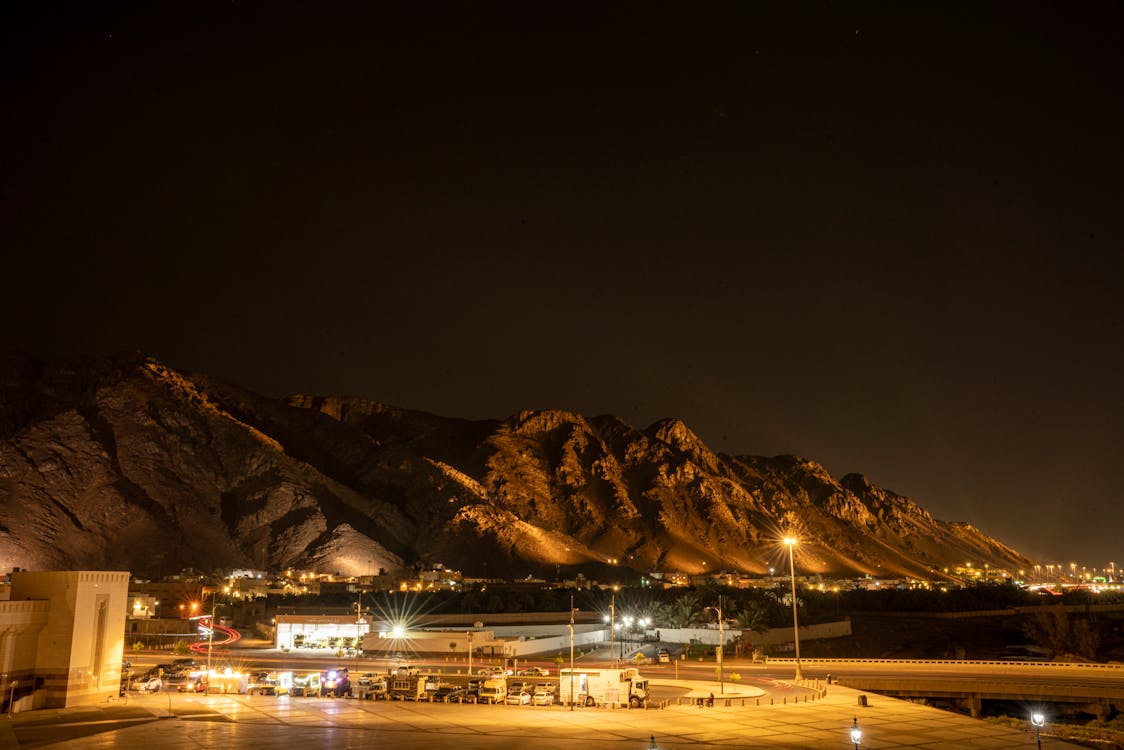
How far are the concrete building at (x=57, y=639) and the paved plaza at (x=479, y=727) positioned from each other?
1119 mm

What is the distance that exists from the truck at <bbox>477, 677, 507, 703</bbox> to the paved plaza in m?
1.38

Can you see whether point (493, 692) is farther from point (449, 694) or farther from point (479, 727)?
point (479, 727)

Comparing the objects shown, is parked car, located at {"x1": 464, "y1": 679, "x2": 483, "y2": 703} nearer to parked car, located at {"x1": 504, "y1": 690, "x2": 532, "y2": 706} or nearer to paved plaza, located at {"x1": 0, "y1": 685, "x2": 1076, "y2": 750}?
parked car, located at {"x1": 504, "y1": 690, "x2": 532, "y2": 706}

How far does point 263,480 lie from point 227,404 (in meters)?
45.3

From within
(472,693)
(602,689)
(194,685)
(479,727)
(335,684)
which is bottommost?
(479,727)

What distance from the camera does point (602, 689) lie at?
127 ft

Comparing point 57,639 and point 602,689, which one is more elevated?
point 57,639

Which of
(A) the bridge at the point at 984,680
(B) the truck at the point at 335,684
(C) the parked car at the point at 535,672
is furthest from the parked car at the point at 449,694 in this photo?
(A) the bridge at the point at 984,680

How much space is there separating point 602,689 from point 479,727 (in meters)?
7.55

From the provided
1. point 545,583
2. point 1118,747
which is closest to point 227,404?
point 545,583

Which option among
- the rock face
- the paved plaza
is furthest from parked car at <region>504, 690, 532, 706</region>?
the rock face

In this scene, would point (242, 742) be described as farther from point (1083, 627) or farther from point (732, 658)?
point (1083, 627)

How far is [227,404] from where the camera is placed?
195000 mm

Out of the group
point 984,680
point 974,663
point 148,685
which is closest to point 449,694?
point 148,685
